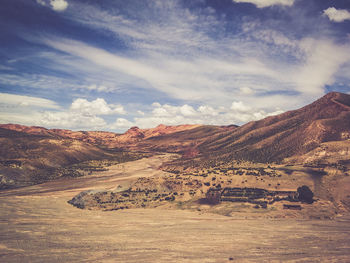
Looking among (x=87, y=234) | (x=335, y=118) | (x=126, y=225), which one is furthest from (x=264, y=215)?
(x=335, y=118)

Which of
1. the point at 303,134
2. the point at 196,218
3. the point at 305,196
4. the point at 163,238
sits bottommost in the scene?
the point at 196,218

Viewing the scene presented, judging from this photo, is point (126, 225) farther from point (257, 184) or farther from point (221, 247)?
point (257, 184)

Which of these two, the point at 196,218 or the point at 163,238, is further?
the point at 196,218

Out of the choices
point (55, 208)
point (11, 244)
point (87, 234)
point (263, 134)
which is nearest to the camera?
point (11, 244)

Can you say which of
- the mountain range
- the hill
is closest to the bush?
the mountain range

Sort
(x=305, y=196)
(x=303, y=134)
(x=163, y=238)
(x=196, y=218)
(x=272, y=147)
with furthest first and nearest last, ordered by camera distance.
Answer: (x=272, y=147)
(x=303, y=134)
(x=305, y=196)
(x=196, y=218)
(x=163, y=238)

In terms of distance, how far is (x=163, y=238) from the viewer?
22.5 meters

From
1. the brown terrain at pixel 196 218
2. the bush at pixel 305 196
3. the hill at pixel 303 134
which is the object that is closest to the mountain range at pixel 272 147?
the hill at pixel 303 134

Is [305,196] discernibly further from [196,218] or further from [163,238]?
[163,238]

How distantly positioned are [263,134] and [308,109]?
95.9 ft

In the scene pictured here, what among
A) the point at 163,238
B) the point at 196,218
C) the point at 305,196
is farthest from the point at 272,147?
the point at 163,238

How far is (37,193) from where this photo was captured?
53.9 m

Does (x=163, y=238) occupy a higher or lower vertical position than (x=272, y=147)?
lower

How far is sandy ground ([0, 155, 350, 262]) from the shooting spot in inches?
704
